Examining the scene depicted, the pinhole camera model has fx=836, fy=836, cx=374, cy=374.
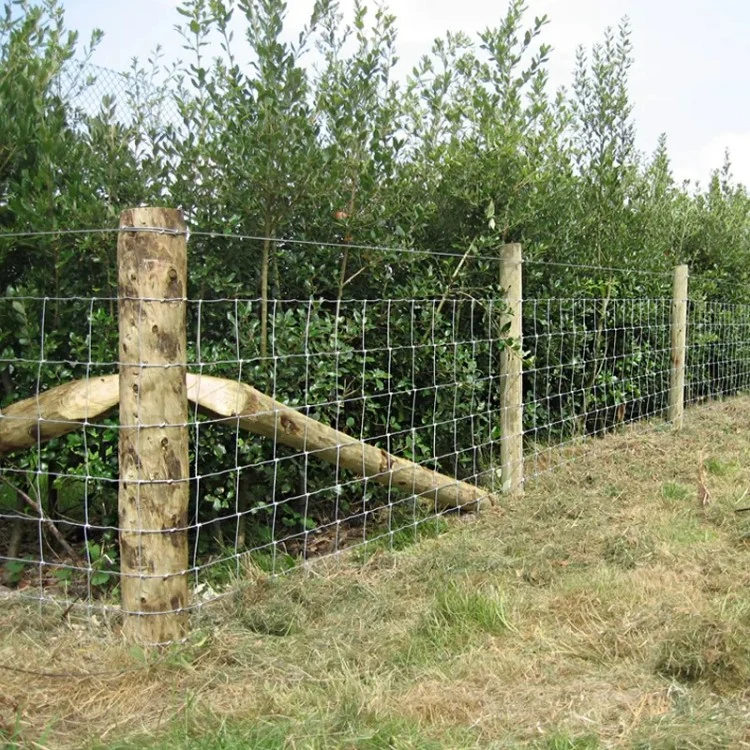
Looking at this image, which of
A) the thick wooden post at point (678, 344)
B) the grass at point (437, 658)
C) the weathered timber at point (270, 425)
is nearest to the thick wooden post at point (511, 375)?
the weathered timber at point (270, 425)

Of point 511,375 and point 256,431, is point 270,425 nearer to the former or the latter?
point 256,431

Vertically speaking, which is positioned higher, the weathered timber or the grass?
the weathered timber

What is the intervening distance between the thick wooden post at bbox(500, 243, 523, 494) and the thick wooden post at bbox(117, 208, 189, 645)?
280 centimetres

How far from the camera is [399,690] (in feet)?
9.70

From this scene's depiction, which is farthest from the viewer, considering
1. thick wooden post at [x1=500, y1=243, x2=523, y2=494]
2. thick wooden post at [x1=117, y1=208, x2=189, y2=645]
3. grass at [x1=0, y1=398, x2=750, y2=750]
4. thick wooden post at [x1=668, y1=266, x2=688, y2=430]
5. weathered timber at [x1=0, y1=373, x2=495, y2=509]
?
thick wooden post at [x1=668, y1=266, x2=688, y2=430]

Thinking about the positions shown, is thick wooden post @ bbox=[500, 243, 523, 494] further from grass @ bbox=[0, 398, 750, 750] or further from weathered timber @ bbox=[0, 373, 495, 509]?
grass @ bbox=[0, 398, 750, 750]

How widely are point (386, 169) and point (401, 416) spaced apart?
59.8 inches

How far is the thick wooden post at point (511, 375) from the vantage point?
221 inches

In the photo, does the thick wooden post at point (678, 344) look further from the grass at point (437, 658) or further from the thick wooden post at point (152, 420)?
the thick wooden post at point (152, 420)

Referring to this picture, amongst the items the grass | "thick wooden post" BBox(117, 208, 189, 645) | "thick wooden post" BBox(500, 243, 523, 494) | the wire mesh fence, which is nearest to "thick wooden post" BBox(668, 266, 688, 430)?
the wire mesh fence

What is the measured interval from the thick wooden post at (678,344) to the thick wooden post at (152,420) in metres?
6.18

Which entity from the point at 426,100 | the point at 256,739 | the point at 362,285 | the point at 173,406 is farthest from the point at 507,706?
the point at 426,100

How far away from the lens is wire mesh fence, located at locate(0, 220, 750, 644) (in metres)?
3.66

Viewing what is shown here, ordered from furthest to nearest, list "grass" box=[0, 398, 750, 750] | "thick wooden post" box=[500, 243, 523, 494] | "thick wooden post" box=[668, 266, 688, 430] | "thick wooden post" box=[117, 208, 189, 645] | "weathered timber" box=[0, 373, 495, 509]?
"thick wooden post" box=[668, 266, 688, 430] < "thick wooden post" box=[500, 243, 523, 494] < "weathered timber" box=[0, 373, 495, 509] < "thick wooden post" box=[117, 208, 189, 645] < "grass" box=[0, 398, 750, 750]
